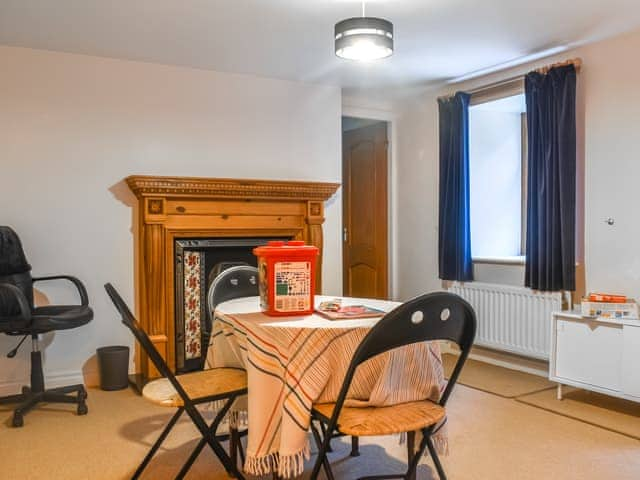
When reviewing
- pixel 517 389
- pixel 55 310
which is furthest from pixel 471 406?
pixel 55 310

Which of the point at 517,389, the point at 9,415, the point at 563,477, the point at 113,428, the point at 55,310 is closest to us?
the point at 563,477

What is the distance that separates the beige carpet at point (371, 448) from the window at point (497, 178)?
1740 mm

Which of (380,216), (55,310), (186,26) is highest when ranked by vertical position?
(186,26)

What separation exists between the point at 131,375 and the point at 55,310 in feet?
2.72

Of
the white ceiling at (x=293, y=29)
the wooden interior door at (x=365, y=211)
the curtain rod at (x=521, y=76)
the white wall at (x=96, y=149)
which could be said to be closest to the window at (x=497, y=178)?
the curtain rod at (x=521, y=76)

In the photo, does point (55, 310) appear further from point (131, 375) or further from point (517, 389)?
point (517, 389)

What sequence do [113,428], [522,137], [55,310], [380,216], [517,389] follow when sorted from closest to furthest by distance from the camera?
[113,428] < [55,310] < [517,389] < [522,137] < [380,216]

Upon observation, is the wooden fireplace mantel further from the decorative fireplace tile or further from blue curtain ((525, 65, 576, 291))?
blue curtain ((525, 65, 576, 291))

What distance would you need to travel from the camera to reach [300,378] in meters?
2.01

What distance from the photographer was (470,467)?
2693 mm

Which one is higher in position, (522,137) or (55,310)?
(522,137)

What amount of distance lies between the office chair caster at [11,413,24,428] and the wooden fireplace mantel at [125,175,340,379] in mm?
949

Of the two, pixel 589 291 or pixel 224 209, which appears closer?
pixel 589 291

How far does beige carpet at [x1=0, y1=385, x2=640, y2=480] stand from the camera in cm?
265
